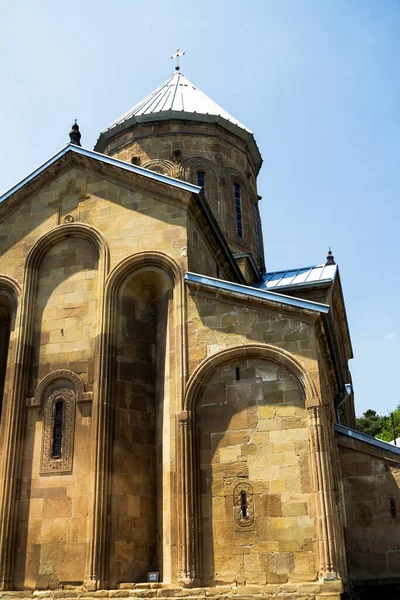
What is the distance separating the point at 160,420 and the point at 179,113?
1325cm

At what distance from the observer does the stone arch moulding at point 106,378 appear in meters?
12.0

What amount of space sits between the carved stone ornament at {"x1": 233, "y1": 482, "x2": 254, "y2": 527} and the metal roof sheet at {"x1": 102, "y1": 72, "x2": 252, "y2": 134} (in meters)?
15.1

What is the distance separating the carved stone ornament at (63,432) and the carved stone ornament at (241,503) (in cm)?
339

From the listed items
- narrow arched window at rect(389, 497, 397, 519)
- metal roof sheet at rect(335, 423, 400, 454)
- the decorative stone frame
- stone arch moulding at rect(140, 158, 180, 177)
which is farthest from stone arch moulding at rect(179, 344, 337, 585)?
stone arch moulding at rect(140, 158, 180, 177)

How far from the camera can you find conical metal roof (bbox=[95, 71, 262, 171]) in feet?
76.0

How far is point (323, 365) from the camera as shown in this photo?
43.5 feet

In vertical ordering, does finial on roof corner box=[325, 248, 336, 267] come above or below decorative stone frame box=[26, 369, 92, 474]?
above

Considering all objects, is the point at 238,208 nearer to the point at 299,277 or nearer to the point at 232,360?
the point at 299,277

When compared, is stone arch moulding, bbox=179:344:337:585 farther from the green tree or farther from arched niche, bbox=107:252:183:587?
the green tree

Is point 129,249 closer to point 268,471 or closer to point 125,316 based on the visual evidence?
point 125,316

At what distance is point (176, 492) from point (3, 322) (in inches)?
256

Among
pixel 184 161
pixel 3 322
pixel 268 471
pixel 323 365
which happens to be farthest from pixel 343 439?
pixel 184 161

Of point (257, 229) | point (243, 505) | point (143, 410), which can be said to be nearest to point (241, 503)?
point (243, 505)

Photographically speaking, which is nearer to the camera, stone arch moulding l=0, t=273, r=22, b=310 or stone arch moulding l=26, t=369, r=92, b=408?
stone arch moulding l=26, t=369, r=92, b=408
